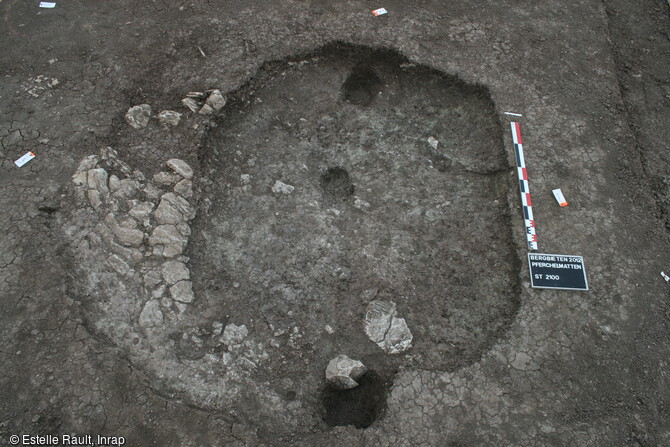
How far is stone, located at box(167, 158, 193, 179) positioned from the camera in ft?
12.7

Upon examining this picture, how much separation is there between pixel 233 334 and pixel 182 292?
20.5 inches

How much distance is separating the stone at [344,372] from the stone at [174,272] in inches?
52.4

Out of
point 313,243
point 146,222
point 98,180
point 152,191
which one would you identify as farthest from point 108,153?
point 313,243

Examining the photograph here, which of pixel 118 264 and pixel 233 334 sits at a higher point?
pixel 118 264

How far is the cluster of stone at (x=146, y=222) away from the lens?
3.42 meters

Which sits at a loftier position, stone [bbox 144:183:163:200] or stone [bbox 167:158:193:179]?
stone [bbox 167:158:193:179]

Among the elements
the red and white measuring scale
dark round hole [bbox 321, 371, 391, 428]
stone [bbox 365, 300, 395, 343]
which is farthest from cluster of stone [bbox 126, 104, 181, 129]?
the red and white measuring scale

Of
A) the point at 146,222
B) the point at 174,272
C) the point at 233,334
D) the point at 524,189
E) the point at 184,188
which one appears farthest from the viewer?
the point at 524,189

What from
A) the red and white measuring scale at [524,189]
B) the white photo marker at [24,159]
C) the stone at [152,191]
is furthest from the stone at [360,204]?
the white photo marker at [24,159]

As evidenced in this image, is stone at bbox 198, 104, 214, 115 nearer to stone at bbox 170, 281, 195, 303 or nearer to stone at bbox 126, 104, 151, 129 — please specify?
stone at bbox 126, 104, 151, 129

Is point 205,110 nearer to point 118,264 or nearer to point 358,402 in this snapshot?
point 118,264

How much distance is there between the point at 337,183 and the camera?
4.29 meters

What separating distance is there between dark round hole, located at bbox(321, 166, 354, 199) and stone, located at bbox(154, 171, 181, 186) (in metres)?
1.33

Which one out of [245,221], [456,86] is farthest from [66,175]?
[456,86]
